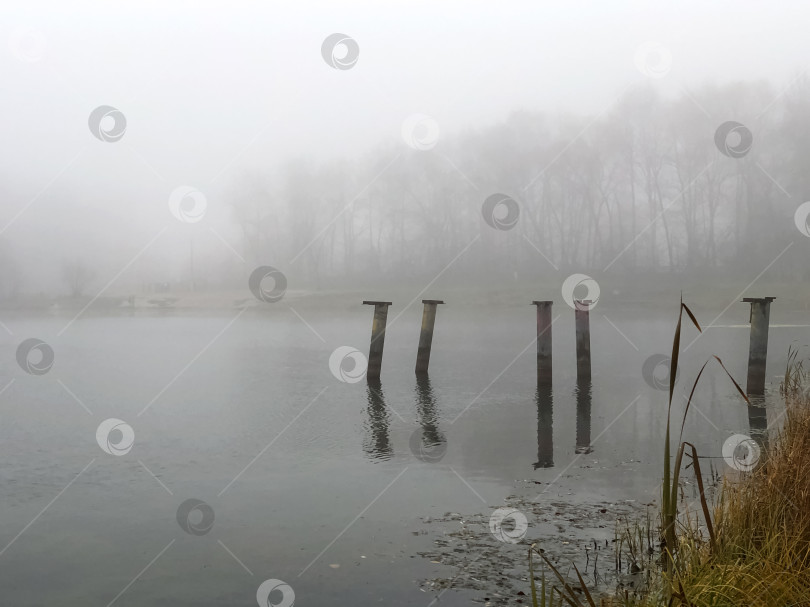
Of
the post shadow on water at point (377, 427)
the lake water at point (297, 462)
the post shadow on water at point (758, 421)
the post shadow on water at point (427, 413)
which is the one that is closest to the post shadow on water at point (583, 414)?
the lake water at point (297, 462)

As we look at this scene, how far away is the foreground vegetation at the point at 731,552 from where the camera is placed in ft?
17.1

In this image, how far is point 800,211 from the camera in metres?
57.7

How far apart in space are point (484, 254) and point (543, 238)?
5.76 meters

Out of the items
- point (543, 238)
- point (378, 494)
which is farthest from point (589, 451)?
point (543, 238)

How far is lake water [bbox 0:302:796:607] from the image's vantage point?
7668 millimetres

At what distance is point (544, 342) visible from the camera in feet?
64.5

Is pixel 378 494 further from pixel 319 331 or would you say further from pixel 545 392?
pixel 319 331

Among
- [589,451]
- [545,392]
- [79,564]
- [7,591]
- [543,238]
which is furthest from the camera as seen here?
[543,238]

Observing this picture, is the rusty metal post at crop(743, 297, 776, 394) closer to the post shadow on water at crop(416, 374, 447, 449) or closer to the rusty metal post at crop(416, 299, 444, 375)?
the post shadow on water at crop(416, 374, 447, 449)

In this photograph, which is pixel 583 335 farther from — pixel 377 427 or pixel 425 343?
pixel 377 427

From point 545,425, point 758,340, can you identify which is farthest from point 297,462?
point 758,340

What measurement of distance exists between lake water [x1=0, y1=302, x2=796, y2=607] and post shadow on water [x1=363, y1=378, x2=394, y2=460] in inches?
2.8

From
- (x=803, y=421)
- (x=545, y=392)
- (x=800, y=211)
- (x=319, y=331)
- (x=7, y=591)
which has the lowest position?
(x=7, y=591)

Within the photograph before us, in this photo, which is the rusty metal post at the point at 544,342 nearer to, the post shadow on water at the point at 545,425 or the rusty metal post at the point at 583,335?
the post shadow on water at the point at 545,425
